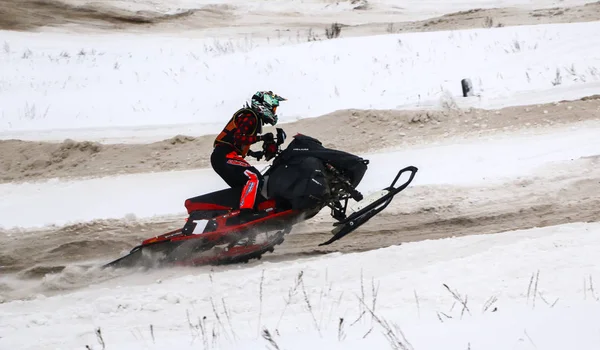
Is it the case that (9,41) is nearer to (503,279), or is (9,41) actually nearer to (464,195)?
→ (464,195)

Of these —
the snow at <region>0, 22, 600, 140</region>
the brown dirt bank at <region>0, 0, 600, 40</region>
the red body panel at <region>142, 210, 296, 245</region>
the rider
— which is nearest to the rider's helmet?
the rider

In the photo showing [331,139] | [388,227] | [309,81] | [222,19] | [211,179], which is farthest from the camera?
[222,19]

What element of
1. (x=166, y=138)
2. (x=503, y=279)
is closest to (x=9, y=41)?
(x=166, y=138)

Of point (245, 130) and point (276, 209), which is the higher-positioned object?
point (245, 130)

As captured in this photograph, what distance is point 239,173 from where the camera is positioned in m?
7.73

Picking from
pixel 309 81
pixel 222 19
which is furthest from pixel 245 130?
pixel 222 19

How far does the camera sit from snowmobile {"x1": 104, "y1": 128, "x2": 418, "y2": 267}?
738cm

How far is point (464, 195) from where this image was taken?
938cm

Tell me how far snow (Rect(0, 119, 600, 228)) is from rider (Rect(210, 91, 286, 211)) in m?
2.64

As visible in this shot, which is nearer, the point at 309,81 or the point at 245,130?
the point at 245,130

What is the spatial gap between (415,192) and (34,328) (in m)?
5.26

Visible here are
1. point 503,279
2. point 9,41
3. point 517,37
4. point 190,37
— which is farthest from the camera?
point 190,37

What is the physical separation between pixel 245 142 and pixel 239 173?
0.35 m

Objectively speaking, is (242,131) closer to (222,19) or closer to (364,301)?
(364,301)
